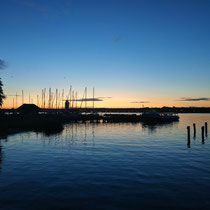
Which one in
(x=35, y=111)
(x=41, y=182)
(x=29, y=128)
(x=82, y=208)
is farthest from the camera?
(x=35, y=111)

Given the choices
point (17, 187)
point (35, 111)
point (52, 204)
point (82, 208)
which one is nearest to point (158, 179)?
point (82, 208)

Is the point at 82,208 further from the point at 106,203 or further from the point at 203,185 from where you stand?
the point at 203,185

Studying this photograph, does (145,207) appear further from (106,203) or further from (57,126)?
(57,126)

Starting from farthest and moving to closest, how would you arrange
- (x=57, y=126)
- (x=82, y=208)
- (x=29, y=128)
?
1. (x=57, y=126)
2. (x=29, y=128)
3. (x=82, y=208)

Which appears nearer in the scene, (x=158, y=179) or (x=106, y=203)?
(x=106, y=203)

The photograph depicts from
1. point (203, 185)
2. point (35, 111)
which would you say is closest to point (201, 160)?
point (203, 185)

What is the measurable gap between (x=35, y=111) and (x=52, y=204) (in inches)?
3815

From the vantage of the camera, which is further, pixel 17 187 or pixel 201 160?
pixel 201 160

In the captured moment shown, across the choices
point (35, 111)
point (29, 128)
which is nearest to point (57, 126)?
point (29, 128)

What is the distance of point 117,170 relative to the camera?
1833cm

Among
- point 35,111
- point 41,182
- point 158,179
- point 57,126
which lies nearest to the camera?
point 41,182

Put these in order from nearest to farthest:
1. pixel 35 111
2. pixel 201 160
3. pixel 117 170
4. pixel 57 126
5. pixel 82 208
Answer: pixel 82 208, pixel 117 170, pixel 201 160, pixel 57 126, pixel 35 111

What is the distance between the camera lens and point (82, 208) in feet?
35.6

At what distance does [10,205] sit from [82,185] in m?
4.84
